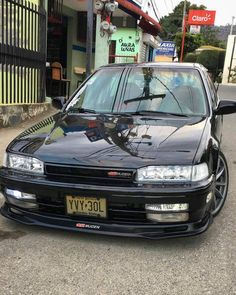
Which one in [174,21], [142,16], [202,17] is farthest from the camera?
[174,21]

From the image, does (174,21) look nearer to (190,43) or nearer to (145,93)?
(190,43)

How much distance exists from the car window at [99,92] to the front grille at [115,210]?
1.47 meters

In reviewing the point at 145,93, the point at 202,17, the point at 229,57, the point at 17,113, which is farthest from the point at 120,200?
the point at 202,17

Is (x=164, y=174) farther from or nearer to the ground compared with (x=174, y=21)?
nearer to the ground

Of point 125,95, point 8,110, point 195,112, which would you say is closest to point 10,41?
point 8,110

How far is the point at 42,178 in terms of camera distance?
3.50 metres

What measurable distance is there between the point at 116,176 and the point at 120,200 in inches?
7.5

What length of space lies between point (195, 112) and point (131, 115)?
2.22 feet

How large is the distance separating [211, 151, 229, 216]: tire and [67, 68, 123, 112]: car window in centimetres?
135

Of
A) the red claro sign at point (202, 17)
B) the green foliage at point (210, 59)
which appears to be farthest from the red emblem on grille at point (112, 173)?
the red claro sign at point (202, 17)

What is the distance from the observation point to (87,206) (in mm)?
3422

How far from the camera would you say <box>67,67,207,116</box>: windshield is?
15.0ft

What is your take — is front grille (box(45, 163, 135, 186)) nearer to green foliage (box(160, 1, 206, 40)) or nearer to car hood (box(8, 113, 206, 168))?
car hood (box(8, 113, 206, 168))

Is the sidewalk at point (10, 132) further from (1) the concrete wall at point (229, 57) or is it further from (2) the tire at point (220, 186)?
(1) the concrete wall at point (229, 57)
